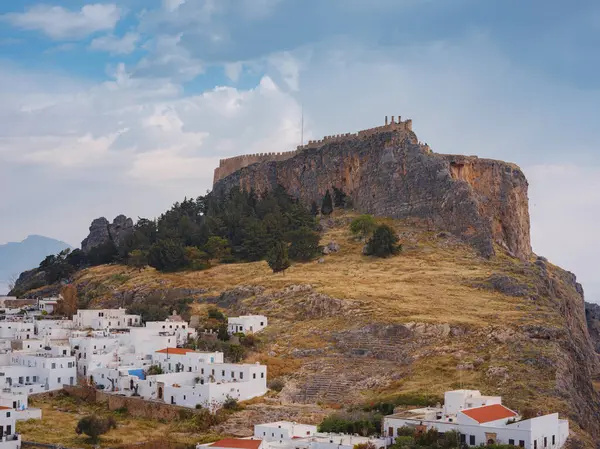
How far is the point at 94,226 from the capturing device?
4405 inches

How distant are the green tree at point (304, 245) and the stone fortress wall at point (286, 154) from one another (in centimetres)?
1374

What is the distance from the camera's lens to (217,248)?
87.4 metres

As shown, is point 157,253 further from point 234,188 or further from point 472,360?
point 472,360

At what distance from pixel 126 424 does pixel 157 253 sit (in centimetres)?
3748

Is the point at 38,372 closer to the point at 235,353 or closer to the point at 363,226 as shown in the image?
the point at 235,353

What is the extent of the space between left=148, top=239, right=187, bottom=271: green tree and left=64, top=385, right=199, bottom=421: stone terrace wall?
98.4ft

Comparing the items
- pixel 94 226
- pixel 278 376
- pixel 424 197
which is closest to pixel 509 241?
pixel 424 197

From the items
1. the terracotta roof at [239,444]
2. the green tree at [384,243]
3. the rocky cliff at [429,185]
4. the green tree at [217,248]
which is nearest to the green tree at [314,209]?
the rocky cliff at [429,185]

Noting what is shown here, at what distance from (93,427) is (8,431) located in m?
3.92

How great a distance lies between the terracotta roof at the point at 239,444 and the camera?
41438 millimetres

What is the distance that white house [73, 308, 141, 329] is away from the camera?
230 feet

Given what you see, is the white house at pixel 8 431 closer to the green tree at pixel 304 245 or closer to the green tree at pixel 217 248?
the green tree at pixel 304 245

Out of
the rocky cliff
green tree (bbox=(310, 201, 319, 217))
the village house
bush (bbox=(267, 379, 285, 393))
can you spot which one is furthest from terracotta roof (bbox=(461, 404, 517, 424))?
green tree (bbox=(310, 201, 319, 217))

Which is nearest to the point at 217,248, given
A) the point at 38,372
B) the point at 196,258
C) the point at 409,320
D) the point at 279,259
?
the point at 196,258
